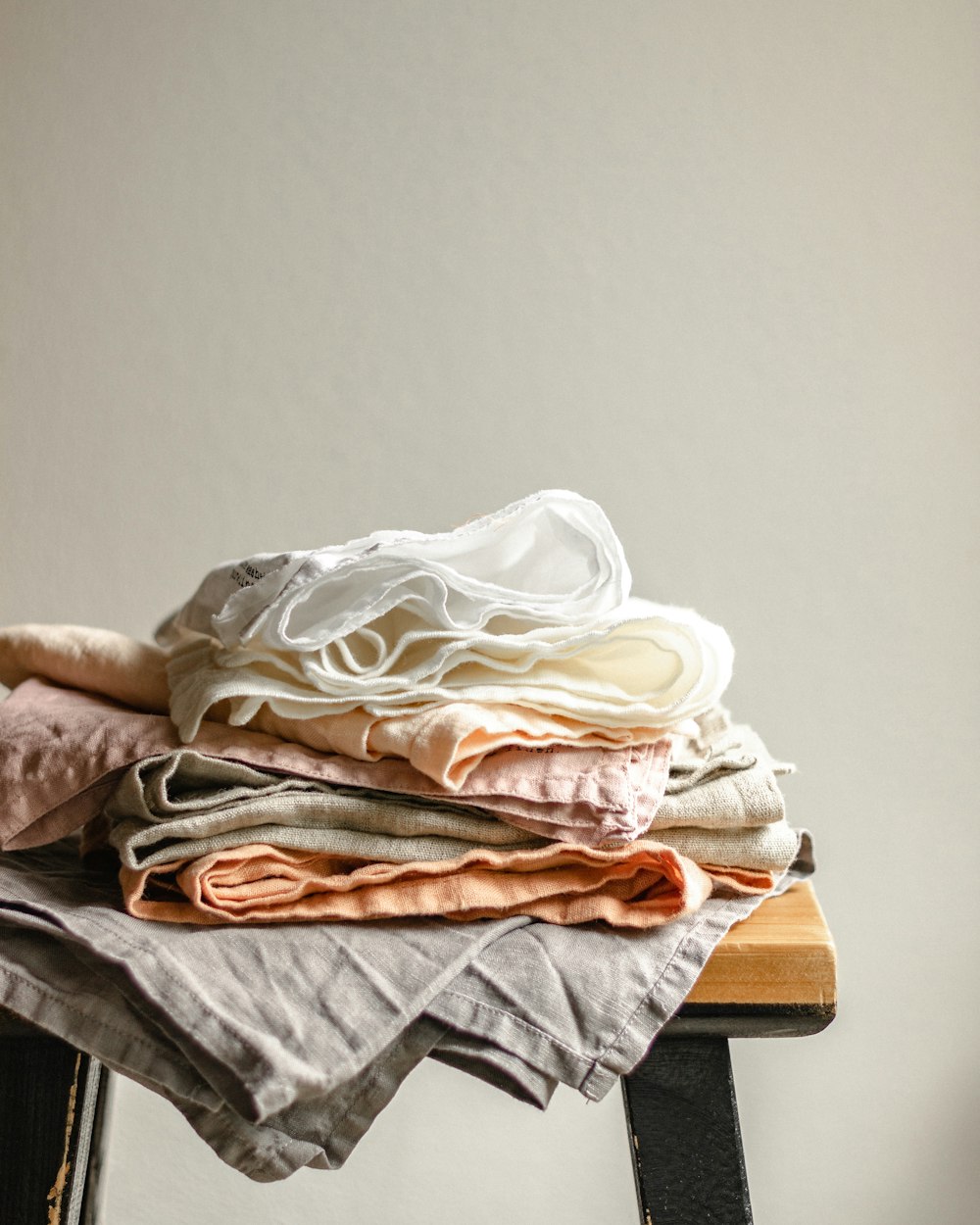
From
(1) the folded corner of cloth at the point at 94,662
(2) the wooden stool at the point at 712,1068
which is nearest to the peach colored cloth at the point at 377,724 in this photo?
(1) the folded corner of cloth at the point at 94,662

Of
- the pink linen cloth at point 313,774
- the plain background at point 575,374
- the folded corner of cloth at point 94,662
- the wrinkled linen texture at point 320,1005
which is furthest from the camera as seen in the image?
the plain background at point 575,374

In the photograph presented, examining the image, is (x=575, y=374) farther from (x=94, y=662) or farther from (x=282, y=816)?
(x=282, y=816)

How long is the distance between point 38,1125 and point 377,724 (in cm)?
23

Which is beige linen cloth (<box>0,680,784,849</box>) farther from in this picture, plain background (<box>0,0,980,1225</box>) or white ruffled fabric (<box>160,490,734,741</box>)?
plain background (<box>0,0,980,1225</box>)

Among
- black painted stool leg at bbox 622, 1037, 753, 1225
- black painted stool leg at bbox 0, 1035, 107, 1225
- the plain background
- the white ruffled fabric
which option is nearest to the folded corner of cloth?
the white ruffled fabric

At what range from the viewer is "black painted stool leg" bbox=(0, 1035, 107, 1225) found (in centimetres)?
49

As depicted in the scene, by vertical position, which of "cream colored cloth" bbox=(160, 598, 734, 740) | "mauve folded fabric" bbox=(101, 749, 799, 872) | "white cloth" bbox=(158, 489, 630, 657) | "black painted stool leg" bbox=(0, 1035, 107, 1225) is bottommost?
"black painted stool leg" bbox=(0, 1035, 107, 1225)

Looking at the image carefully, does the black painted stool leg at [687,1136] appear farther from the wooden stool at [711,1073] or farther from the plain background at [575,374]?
the plain background at [575,374]

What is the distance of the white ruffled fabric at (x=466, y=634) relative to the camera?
1.68ft

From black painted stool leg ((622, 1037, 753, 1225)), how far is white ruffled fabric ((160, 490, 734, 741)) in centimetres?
15

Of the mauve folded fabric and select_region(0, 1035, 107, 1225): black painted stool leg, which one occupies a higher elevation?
the mauve folded fabric

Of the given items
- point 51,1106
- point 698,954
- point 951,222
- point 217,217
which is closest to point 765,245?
point 951,222

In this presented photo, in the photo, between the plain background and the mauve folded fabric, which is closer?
the mauve folded fabric

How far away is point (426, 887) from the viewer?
49cm
